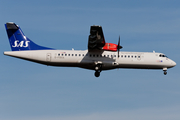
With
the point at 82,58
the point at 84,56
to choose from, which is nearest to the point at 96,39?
the point at 84,56

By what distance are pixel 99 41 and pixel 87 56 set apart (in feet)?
9.14

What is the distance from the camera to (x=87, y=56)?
38.6 metres

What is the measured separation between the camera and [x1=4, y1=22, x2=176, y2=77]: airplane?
3841 centimetres

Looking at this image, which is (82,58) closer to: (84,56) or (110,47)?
(84,56)

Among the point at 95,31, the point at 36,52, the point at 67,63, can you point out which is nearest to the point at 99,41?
the point at 95,31

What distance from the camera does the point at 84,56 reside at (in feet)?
126

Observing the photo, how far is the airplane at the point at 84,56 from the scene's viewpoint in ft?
126

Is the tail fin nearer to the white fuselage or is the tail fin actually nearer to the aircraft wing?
the white fuselage

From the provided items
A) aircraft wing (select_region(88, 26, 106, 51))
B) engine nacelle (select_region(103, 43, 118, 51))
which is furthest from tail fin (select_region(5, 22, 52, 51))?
engine nacelle (select_region(103, 43, 118, 51))

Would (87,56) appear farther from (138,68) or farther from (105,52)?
(138,68)

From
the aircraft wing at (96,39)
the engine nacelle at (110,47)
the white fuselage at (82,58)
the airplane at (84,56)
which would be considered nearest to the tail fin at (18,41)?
the airplane at (84,56)

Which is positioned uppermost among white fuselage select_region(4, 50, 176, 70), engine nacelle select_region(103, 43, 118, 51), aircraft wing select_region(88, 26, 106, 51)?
aircraft wing select_region(88, 26, 106, 51)

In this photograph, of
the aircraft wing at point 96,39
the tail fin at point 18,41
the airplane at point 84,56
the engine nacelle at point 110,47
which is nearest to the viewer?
the aircraft wing at point 96,39

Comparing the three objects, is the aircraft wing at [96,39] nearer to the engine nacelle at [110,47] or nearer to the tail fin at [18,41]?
the engine nacelle at [110,47]
